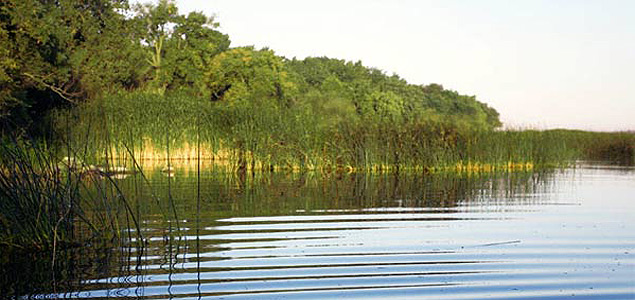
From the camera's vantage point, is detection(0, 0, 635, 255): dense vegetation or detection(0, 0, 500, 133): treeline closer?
detection(0, 0, 635, 255): dense vegetation

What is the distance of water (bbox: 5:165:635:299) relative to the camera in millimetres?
6000

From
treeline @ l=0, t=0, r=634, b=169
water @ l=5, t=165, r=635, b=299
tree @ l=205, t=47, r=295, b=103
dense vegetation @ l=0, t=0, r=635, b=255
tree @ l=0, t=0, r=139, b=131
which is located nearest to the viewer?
water @ l=5, t=165, r=635, b=299

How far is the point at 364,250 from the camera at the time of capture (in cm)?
778

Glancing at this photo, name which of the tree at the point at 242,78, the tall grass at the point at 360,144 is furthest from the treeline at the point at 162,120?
the tree at the point at 242,78

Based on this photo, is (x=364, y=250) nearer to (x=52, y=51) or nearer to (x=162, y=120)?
(x=162, y=120)

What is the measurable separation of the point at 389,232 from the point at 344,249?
1.43 meters

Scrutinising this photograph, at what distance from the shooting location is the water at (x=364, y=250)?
6.00 metres

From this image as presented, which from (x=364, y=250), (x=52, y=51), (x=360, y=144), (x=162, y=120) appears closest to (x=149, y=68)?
(x=52, y=51)

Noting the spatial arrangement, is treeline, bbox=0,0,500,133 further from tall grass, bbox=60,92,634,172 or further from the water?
the water

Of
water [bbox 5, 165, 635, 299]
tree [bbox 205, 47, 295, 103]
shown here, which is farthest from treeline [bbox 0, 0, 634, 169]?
water [bbox 5, 165, 635, 299]

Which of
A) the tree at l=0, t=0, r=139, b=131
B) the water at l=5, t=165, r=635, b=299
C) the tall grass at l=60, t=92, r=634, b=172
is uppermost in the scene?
the tree at l=0, t=0, r=139, b=131

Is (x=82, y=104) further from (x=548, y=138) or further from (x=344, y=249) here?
(x=344, y=249)

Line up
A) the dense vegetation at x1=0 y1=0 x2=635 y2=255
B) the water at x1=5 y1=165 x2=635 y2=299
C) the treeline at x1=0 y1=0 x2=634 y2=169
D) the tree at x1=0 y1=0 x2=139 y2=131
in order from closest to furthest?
the water at x1=5 y1=165 x2=635 y2=299 < the dense vegetation at x1=0 y1=0 x2=635 y2=255 < the tree at x1=0 y1=0 x2=139 y2=131 < the treeline at x1=0 y1=0 x2=634 y2=169

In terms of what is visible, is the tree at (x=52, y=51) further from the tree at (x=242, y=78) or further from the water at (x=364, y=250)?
the water at (x=364, y=250)
